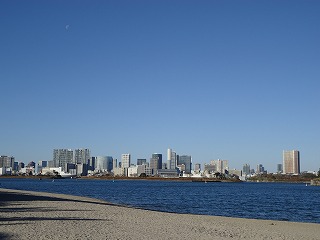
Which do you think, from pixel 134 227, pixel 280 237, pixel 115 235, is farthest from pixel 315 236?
pixel 115 235

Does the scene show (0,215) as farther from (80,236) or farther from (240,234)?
(240,234)

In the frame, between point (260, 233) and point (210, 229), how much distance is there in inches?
128

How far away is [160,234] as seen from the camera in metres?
21.8

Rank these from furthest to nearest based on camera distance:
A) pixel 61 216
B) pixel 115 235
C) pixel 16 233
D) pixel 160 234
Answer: pixel 61 216
pixel 160 234
pixel 115 235
pixel 16 233

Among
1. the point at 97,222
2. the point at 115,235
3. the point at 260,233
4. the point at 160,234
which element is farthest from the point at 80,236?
the point at 260,233

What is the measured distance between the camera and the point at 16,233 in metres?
19.0

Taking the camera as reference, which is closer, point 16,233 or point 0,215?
point 16,233

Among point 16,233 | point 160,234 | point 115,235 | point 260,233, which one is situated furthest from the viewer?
point 260,233

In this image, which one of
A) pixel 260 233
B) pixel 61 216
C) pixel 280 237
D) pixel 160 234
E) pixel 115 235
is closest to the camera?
pixel 115 235

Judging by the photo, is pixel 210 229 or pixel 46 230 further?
pixel 210 229

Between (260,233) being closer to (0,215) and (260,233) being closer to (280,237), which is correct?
(280,237)

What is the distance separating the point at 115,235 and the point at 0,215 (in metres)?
10.1

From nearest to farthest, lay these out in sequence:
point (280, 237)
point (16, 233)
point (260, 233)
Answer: point (16, 233), point (280, 237), point (260, 233)

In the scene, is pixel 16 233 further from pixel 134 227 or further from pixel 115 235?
pixel 134 227
